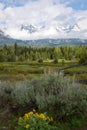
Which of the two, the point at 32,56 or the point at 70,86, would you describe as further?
the point at 32,56

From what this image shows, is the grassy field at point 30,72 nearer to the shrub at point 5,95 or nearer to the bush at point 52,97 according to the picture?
the shrub at point 5,95

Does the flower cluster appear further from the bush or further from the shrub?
the shrub

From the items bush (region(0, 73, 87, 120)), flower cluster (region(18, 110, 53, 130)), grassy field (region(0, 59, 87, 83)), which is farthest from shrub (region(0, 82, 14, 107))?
grassy field (region(0, 59, 87, 83))

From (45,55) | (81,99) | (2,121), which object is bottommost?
(45,55)

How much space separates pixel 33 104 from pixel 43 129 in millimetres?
2006

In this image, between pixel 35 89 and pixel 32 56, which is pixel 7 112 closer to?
pixel 35 89

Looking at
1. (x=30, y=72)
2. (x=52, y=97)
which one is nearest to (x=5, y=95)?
(x=52, y=97)

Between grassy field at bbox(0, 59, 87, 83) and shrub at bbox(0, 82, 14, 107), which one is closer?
shrub at bbox(0, 82, 14, 107)

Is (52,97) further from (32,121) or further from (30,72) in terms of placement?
(30,72)

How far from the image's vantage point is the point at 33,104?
863cm

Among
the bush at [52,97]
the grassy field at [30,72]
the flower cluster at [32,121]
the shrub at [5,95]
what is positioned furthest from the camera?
the grassy field at [30,72]

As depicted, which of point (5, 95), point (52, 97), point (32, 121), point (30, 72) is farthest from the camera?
point (30, 72)

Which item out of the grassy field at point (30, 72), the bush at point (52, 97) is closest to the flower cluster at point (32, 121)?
the bush at point (52, 97)

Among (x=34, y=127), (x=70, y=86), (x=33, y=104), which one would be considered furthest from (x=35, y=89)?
(x=34, y=127)
